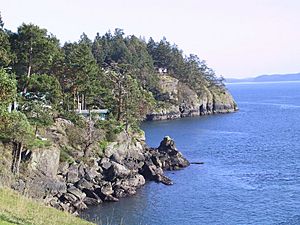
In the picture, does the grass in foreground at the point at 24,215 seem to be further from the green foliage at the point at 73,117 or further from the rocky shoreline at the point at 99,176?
the green foliage at the point at 73,117

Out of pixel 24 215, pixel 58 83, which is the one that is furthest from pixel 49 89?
pixel 24 215

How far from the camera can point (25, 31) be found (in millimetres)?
45625

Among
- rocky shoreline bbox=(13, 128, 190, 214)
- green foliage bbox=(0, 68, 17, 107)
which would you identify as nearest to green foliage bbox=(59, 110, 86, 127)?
rocky shoreline bbox=(13, 128, 190, 214)

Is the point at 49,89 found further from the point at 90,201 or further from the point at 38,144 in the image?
the point at 90,201

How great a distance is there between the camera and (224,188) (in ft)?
155

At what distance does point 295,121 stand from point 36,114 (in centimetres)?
7657

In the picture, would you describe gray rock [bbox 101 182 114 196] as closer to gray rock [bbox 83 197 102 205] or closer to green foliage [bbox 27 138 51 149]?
gray rock [bbox 83 197 102 205]

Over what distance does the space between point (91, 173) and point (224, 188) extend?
13373 mm

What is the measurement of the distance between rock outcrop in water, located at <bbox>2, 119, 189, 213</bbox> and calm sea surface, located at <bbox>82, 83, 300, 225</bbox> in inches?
59.4

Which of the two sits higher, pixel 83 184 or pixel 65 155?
pixel 65 155

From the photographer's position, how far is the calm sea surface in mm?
38219

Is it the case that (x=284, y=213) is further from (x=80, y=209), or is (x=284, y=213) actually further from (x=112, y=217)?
(x=80, y=209)

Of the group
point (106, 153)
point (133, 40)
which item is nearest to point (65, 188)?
point (106, 153)

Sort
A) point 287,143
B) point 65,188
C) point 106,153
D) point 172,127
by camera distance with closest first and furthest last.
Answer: point 65,188
point 106,153
point 287,143
point 172,127
